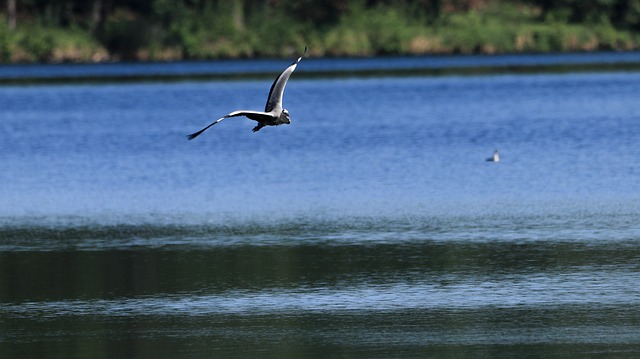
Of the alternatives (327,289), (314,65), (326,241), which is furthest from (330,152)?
(314,65)

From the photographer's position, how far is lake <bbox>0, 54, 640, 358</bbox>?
58.7 feet

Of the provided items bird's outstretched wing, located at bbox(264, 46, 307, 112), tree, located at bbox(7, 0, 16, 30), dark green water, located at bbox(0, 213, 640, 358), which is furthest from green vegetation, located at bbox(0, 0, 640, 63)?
bird's outstretched wing, located at bbox(264, 46, 307, 112)

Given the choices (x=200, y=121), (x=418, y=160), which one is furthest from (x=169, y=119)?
(x=418, y=160)

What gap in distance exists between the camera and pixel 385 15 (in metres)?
107

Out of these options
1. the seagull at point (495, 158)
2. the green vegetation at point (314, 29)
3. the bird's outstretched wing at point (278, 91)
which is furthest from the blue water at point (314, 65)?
the bird's outstretched wing at point (278, 91)

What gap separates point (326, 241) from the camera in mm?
25000

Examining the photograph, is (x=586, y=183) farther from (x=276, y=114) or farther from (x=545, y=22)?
(x=545, y=22)

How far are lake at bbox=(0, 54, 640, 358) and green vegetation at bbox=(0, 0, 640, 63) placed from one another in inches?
2067

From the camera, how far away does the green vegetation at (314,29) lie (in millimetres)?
103688

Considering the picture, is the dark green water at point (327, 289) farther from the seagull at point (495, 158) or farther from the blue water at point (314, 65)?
the blue water at point (314, 65)

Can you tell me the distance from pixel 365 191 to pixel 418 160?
6.88 m

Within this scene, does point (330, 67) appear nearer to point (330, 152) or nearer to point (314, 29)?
point (314, 29)

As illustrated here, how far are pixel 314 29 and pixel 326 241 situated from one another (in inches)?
3255

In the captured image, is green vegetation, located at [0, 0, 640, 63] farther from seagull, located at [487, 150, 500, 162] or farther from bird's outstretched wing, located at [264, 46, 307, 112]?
bird's outstretched wing, located at [264, 46, 307, 112]
